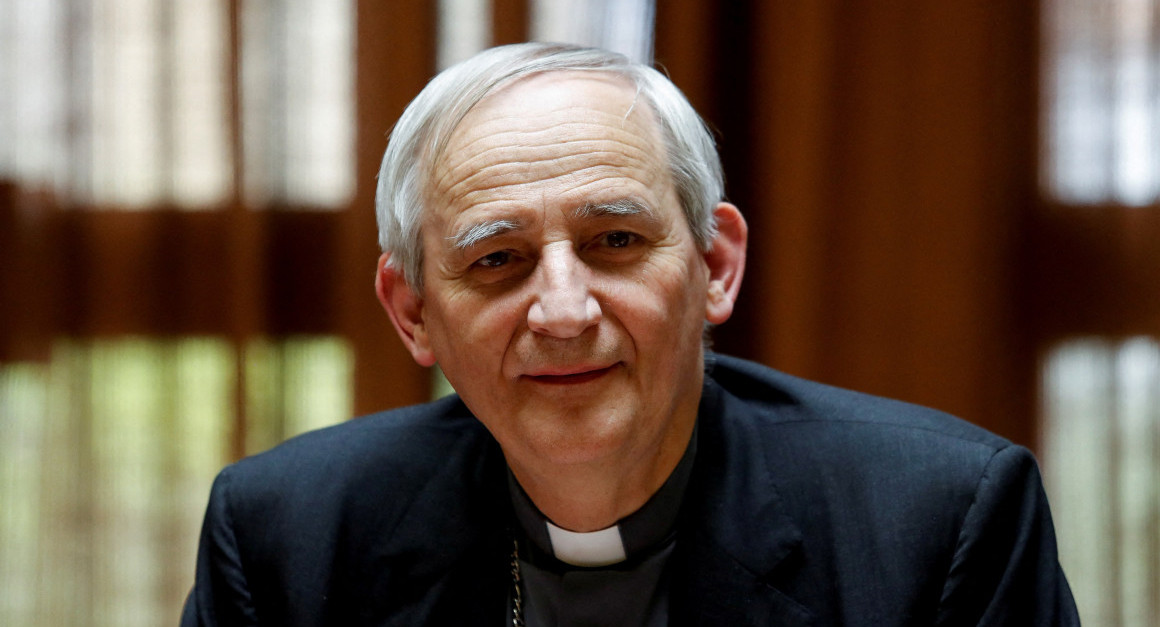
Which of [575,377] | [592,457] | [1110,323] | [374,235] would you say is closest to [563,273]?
[575,377]

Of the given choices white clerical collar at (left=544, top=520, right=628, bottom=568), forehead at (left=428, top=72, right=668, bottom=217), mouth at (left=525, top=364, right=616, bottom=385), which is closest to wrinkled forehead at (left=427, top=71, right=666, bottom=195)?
forehead at (left=428, top=72, right=668, bottom=217)

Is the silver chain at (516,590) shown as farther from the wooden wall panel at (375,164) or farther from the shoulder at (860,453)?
the wooden wall panel at (375,164)

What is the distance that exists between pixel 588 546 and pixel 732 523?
0.74 feet

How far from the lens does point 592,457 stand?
1.36 metres

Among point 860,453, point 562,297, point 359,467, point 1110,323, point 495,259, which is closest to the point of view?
point 562,297

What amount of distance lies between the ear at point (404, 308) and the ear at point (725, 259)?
1.48ft

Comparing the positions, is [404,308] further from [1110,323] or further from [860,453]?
[1110,323]

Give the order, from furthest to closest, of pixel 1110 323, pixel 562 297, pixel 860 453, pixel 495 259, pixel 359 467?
1. pixel 1110 323
2. pixel 359 467
3. pixel 860 453
4. pixel 495 259
5. pixel 562 297

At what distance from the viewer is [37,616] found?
2.54 meters

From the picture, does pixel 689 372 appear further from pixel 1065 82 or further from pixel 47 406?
pixel 47 406

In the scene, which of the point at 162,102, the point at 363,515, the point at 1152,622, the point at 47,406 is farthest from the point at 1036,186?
the point at 47,406

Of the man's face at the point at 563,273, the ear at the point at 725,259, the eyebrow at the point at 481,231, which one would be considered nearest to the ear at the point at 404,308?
the man's face at the point at 563,273

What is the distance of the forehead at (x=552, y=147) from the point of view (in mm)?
1394

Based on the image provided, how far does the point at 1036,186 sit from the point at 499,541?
165cm
